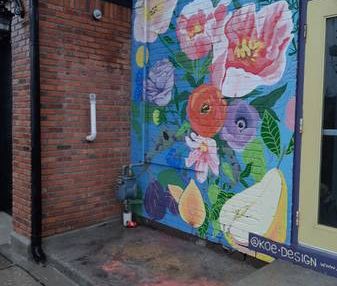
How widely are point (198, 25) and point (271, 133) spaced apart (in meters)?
1.37

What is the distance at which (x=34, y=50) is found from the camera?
378 centimetres

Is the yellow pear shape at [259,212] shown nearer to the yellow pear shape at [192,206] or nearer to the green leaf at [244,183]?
the green leaf at [244,183]

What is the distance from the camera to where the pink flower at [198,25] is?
3.72 m

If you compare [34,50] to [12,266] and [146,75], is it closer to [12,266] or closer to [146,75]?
[146,75]

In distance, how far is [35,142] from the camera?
3.85 metres

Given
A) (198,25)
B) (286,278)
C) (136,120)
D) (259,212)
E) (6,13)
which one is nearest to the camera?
(286,278)

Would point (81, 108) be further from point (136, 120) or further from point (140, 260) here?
point (140, 260)

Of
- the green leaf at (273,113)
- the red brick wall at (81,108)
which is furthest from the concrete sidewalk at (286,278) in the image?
the red brick wall at (81,108)

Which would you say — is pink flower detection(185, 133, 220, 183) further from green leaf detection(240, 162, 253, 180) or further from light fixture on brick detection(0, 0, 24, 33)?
light fixture on brick detection(0, 0, 24, 33)

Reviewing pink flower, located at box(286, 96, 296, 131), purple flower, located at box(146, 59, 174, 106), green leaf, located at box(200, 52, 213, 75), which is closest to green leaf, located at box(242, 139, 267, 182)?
pink flower, located at box(286, 96, 296, 131)

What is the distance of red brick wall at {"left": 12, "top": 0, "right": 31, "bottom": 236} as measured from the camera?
3.90 meters

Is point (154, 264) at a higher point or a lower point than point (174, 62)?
lower

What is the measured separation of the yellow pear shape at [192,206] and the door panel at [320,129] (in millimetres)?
1129

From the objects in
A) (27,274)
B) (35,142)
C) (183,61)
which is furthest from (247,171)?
(27,274)
